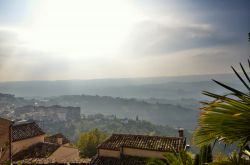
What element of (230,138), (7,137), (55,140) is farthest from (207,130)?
(55,140)

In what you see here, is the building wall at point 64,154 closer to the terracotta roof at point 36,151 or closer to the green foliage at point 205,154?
the terracotta roof at point 36,151

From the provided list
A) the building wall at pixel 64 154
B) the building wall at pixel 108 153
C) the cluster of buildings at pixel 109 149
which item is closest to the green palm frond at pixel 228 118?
the cluster of buildings at pixel 109 149

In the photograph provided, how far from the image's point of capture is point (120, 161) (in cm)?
2494

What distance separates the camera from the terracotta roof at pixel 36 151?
1136 inches

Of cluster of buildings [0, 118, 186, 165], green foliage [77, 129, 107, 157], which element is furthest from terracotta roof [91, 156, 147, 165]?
green foliage [77, 129, 107, 157]

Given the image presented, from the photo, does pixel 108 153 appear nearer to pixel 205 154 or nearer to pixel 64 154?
pixel 64 154

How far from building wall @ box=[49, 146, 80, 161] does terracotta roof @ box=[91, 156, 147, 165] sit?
5.05m

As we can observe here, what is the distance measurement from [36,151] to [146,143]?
41.6 feet

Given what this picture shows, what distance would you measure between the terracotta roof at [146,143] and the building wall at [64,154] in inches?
212

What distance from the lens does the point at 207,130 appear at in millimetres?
3053

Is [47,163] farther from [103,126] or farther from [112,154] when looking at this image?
[103,126]

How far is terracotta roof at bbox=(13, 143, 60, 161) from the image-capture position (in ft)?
94.7

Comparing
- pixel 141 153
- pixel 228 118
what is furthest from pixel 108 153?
pixel 228 118

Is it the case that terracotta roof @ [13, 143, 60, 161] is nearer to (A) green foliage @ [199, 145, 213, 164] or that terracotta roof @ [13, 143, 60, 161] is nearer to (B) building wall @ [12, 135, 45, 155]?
→ (B) building wall @ [12, 135, 45, 155]
